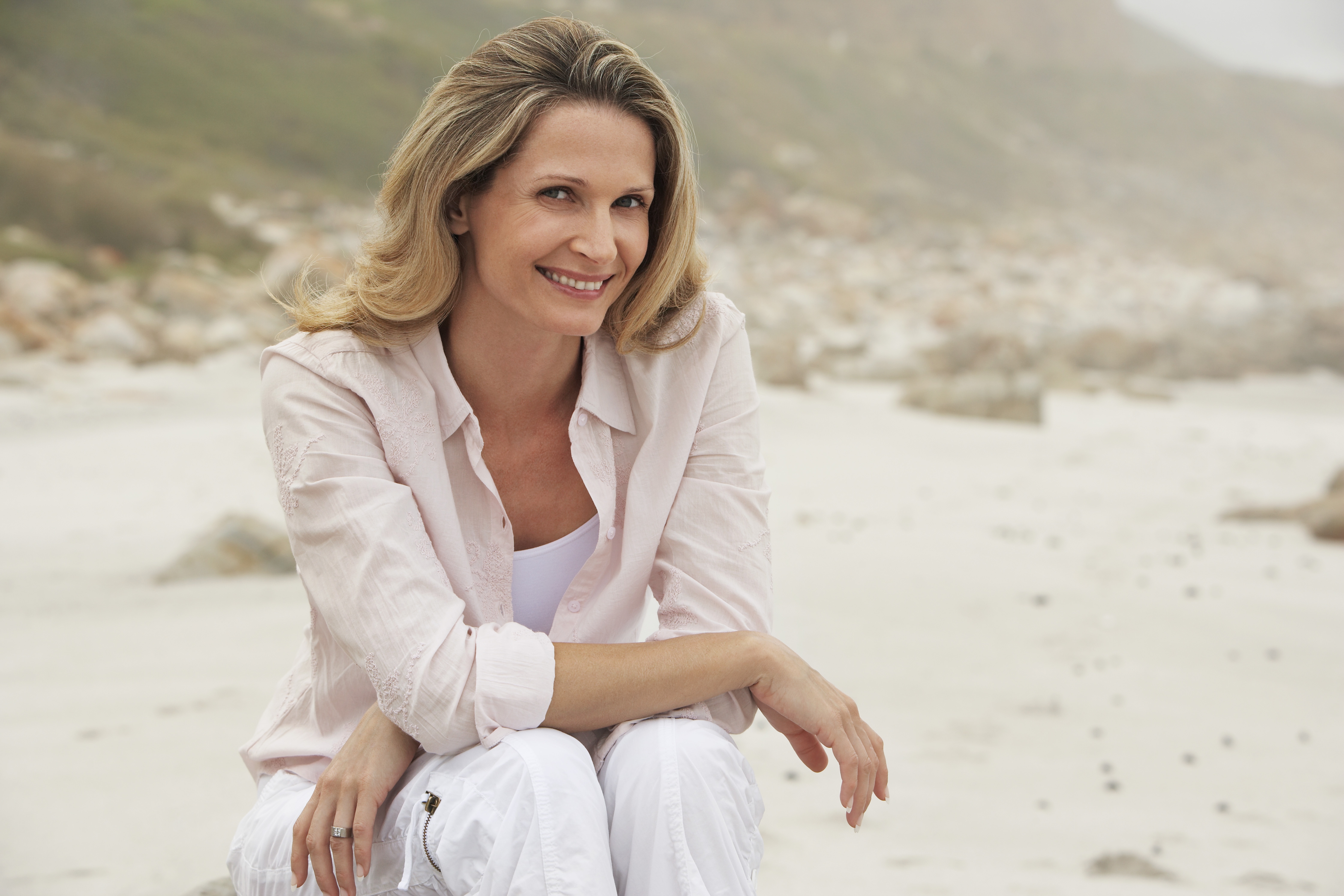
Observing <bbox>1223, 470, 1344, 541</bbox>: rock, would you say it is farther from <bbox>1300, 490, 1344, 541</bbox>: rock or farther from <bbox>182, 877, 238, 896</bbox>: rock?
<bbox>182, 877, 238, 896</bbox>: rock

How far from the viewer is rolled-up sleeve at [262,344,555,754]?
1.59 metres

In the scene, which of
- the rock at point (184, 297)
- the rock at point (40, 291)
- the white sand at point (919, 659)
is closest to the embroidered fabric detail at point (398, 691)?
the white sand at point (919, 659)

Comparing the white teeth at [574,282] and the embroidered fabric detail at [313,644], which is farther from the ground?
the white teeth at [574,282]

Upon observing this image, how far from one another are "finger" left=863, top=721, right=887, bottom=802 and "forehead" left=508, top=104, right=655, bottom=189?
0.86 metres

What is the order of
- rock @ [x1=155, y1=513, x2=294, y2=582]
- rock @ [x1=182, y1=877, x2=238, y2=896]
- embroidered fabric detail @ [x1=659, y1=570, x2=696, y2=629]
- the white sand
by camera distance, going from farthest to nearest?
rock @ [x1=155, y1=513, x2=294, y2=582]
the white sand
rock @ [x1=182, y1=877, x2=238, y2=896]
embroidered fabric detail @ [x1=659, y1=570, x2=696, y2=629]

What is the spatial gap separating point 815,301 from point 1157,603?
33.1 feet

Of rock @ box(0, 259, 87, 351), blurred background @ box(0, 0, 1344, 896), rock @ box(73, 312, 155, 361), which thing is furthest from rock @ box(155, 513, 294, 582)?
rock @ box(0, 259, 87, 351)

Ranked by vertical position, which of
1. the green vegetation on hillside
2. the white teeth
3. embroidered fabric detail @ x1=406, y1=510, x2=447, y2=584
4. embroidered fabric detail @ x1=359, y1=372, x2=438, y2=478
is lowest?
embroidered fabric detail @ x1=406, y1=510, x2=447, y2=584

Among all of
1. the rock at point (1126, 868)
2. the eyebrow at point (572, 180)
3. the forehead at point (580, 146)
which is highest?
the forehead at point (580, 146)

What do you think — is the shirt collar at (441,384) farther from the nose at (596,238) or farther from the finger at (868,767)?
the finger at (868,767)

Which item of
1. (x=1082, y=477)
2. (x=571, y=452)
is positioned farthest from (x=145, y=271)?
(x=571, y=452)

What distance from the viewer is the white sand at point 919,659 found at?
2578mm

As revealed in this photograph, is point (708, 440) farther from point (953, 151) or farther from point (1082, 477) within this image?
point (953, 151)

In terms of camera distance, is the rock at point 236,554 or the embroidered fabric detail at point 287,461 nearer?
the embroidered fabric detail at point 287,461
